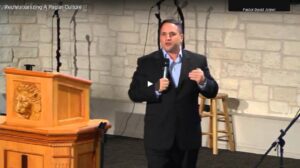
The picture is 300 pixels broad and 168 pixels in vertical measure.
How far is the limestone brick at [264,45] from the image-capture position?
Answer: 7.05m

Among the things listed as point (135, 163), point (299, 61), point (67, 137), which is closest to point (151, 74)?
point (67, 137)

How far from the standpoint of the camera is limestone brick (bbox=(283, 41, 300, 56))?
692 cm

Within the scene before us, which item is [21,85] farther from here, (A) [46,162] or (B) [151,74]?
(B) [151,74]

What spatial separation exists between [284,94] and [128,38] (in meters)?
2.18

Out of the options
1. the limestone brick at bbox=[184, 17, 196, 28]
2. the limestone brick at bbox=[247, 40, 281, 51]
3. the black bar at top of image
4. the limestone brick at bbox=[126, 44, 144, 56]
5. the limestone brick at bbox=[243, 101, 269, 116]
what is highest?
the black bar at top of image

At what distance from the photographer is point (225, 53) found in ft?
24.2

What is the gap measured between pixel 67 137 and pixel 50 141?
4.4 inches

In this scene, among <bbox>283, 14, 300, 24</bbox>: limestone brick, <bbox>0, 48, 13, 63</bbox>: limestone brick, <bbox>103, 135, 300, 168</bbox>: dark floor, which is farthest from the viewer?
<bbox>0, 48, 13, 63</bbox>: limestone brick

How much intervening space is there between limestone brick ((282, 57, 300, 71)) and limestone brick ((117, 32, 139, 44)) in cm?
197

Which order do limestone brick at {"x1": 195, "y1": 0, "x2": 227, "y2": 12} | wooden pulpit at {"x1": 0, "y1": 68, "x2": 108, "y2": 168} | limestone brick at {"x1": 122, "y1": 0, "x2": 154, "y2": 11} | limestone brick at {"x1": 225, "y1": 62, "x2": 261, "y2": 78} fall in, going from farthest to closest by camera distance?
limestone brick at {"x1": 122, "y1": 0, "x2": 154, "y2": 11} → limestone brick at {"x1": 195, "y1": 0, "x2": 227, "y2": 12} → limestone brick at {"x1": 225, "y1": 62, "x2": 261, "y2": 78} → wooden pulpit at {"x1": 0, "y1": 68, "x2": 108, "y2": 168}

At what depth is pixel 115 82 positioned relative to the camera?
323 inches

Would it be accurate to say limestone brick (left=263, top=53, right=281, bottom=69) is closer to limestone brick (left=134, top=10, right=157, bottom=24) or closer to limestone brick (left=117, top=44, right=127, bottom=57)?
limestone brick (left=134, top=10, right=157, bottom=24)

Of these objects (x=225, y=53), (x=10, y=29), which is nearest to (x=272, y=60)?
(x=225, y=53)

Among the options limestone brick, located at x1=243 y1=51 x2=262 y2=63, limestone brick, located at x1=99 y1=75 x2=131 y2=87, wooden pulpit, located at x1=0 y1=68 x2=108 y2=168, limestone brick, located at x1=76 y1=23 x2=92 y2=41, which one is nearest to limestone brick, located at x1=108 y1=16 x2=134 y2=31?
limestone brick, located at x1=76 y1=23 x2=92 y2=41
